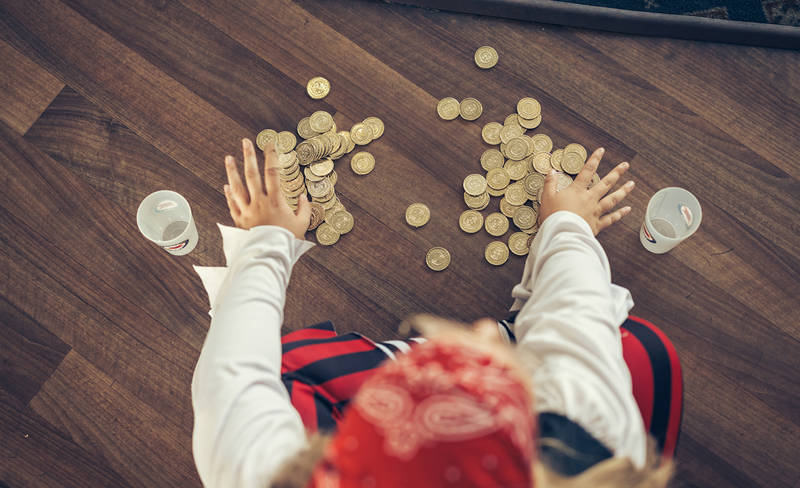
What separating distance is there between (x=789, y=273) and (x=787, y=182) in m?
0.24

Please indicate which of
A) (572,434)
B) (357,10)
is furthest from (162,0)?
(572,434)

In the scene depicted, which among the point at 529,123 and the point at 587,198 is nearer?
the point at 587,198

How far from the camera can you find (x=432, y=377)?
21.0 inches

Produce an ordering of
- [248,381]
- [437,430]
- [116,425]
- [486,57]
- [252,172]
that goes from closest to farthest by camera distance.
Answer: [437,430] → [248,381] → [252,172] → [116,425] → [486,57]

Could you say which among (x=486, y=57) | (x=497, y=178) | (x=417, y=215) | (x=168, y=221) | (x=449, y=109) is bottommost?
(x=168, y=221)

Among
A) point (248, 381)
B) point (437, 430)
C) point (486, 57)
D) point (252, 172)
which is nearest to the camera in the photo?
point (437, 430)

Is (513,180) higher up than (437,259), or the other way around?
(513,180)

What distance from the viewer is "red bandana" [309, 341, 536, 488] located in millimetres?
500

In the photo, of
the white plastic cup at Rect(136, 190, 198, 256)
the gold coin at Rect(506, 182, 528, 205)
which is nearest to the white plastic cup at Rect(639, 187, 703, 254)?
the gold coin at Rect(506, 182, 528, 205)

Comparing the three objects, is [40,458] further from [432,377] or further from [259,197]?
[432,377]

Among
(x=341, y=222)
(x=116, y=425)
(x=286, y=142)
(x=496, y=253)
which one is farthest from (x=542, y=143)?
(x=116, y=425)

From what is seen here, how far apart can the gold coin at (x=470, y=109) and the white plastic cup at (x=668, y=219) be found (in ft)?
1.59

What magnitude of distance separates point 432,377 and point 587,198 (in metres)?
0.74

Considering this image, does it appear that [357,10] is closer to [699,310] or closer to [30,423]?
[699,310]
